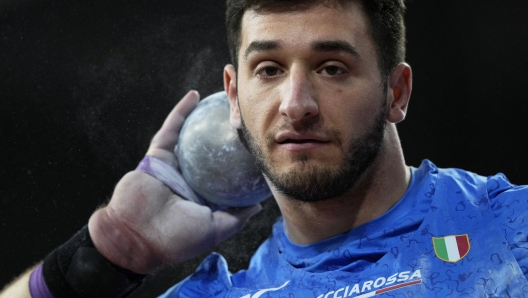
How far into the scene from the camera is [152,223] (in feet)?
7.35

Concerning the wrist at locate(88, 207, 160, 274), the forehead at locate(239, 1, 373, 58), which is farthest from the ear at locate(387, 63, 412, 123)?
the wrist at locate(88, 207, 160, 274)

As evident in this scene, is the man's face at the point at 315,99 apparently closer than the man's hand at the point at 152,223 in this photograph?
Yes

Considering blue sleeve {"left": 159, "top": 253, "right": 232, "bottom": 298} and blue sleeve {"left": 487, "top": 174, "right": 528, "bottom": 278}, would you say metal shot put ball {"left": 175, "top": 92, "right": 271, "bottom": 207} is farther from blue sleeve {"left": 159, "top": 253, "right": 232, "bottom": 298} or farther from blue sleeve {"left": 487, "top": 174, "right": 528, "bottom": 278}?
blue sleeve {"left": 487, "top": 174, "right": 528, "bottom": 278}

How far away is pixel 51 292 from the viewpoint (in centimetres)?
220

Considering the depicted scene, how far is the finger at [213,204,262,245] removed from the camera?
7.73 ft

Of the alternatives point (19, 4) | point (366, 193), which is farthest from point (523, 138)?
point (19, 4)

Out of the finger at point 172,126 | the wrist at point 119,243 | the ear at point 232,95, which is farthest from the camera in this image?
the finger at point 172,126

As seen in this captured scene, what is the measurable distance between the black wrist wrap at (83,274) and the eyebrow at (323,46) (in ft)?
3.05

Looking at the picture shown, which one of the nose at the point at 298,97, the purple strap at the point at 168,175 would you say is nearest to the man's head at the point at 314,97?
the nose at the point at 298,97

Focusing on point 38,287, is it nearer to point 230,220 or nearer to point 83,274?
point 83,274

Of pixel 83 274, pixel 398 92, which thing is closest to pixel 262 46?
pixel 398 92

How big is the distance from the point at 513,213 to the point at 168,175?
1.16 m

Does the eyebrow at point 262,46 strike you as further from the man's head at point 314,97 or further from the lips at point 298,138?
the lips at point 298,138

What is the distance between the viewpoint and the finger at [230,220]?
236 cm
